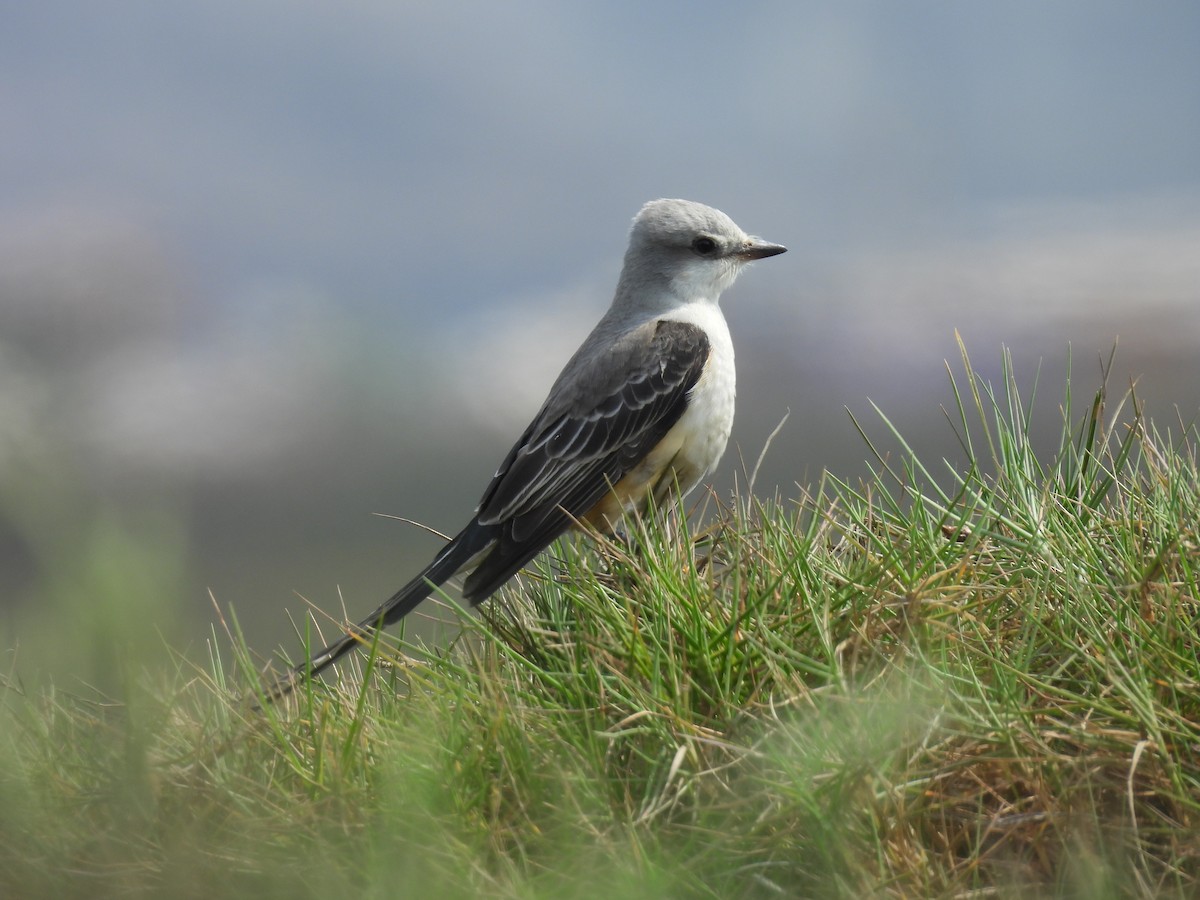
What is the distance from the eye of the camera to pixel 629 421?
6.51 meters

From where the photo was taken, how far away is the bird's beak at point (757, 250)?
287 inches

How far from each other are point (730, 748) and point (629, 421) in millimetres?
3253

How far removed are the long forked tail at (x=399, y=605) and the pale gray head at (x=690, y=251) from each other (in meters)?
2.10

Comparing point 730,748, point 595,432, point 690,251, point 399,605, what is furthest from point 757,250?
point 730,748

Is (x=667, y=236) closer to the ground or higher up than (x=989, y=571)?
higher up

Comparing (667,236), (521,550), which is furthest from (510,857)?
(667,236)

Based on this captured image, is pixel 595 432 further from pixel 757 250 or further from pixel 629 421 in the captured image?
pixel 757 250

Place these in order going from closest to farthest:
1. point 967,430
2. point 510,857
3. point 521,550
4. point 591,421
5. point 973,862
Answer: point 973,862 → point 510,857 → point 967,430 → point 521,550 → point 591,421

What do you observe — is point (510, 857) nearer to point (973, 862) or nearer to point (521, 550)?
point (973, 862)

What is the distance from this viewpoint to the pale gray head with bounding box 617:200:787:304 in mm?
7238

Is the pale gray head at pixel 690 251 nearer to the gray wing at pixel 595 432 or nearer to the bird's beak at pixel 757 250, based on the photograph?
the bird's beak at pixel 757 250

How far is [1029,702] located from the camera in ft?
11.4

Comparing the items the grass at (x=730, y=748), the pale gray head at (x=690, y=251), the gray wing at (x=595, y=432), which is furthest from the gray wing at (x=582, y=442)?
the grass at (x=730, y=748)

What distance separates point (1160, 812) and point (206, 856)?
2698mm
